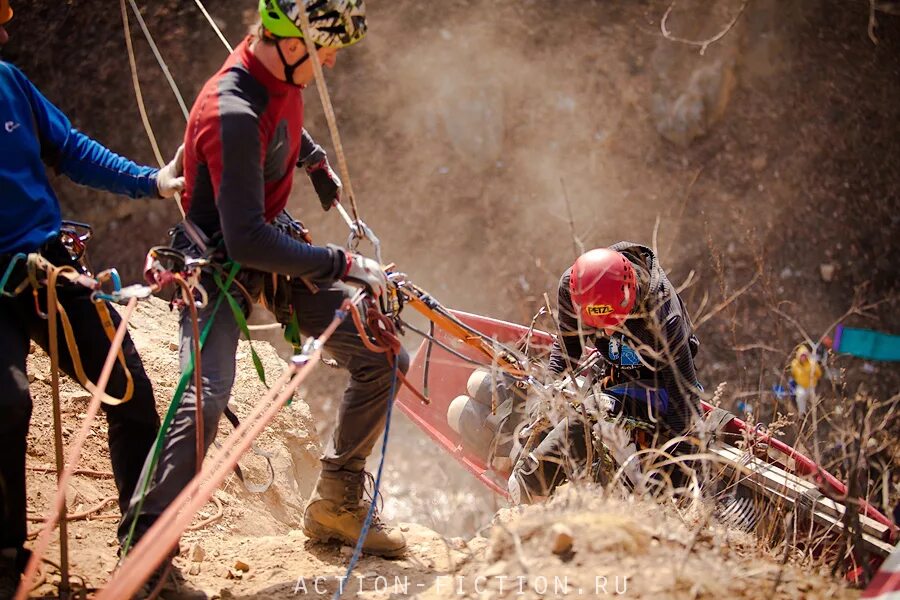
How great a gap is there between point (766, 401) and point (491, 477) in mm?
3026

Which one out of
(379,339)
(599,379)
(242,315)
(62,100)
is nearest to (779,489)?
(599,379)

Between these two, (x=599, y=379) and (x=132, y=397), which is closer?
(x=132, y=397)

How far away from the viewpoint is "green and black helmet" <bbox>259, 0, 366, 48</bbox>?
244cm

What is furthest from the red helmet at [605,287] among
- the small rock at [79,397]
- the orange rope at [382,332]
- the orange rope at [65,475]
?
the small rock at [79,397]

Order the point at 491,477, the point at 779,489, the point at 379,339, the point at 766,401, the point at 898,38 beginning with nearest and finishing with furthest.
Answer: the point at 379,339 → the point at 779,489 → the point at 491,477 → the point at 766,401 → the point at 898,38

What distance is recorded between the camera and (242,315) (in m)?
2.57

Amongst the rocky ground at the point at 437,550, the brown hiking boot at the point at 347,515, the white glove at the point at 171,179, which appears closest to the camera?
the rocky ground at the point at 437,550

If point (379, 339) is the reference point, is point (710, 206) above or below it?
above

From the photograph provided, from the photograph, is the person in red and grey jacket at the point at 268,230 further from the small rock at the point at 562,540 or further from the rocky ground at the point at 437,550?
the small rock at the point at 562,540

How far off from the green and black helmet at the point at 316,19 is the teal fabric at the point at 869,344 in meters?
5.33

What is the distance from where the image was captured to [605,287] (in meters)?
3.46

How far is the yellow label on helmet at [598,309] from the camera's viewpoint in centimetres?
347

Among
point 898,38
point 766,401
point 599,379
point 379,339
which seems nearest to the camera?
point 379,339

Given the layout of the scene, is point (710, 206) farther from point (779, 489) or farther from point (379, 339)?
point (379, 339)
